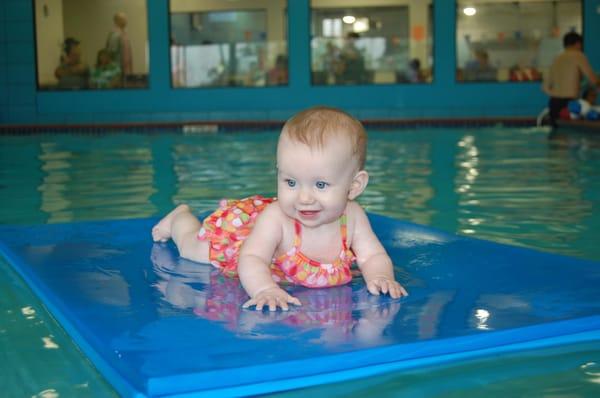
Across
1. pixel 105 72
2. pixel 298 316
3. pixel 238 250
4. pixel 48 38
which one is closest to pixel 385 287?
pixel 298 316

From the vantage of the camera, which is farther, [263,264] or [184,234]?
[184,234]

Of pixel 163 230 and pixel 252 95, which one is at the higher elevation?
pixel 252 95

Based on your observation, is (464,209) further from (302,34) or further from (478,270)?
(302,34)

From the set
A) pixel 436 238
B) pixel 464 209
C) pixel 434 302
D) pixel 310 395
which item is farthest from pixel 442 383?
pixel 464 209

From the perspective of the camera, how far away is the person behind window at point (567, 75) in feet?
36.6

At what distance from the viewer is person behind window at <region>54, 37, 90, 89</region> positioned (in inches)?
541

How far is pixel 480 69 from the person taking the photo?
13.6m

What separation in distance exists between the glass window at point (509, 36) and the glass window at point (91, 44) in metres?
4.99

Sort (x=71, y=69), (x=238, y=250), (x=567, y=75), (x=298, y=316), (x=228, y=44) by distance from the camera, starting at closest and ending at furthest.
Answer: (x=298, y=316) → (x=238, y=250) → (x=567, y=75) → (x=71, y=69) → (x=228, y=44)

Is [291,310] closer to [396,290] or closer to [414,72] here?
[396,290]

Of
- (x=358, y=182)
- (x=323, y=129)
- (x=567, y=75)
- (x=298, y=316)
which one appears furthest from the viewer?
(x=567, y=75)

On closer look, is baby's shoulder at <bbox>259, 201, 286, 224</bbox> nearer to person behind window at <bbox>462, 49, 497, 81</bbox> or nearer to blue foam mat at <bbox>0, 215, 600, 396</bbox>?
blue foam mat at <bbox>0, 215, 600, 396</bbox>

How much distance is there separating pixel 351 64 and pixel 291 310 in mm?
11762

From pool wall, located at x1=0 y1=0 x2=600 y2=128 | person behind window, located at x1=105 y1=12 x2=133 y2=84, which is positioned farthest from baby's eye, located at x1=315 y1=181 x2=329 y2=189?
person behind window, located at x1=105 y1=12 x2=133 y2=84
